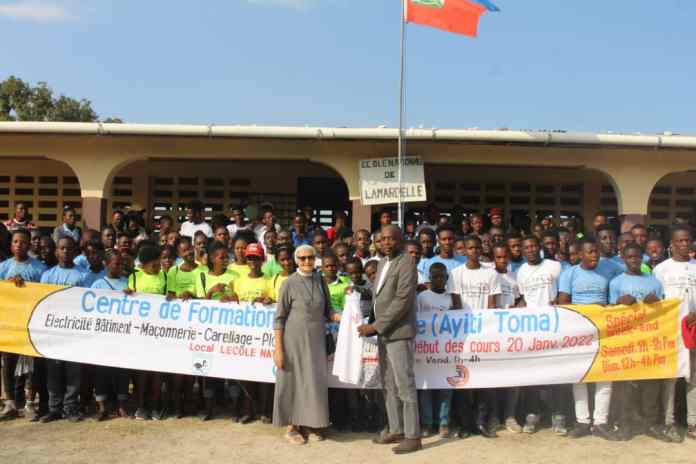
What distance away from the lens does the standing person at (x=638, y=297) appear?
552cm

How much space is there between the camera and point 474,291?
5727 millimetres

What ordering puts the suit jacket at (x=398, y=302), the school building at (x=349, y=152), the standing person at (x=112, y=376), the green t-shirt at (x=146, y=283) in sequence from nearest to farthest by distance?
the suit jacket at (x=398, y=302)
the standing person at (x=112, y=376)
the green t-shirt at (x=146, y=283)
the school building at (x=349, y=152)

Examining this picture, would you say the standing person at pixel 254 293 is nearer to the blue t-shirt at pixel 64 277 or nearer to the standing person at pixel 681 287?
the blue t-shirt at pixel 64 277

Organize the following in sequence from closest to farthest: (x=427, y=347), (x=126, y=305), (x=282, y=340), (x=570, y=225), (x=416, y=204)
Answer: (x=282, y=340), (x=427, y=347), (x=126, y=305), (x=570, y=225), (x=416, y=204)

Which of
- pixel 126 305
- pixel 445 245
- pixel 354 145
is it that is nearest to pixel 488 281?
pixel 445 245

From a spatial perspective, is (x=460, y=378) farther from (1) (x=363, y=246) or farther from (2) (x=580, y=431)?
(1) (x=363, y=246)

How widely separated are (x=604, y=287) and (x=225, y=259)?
3.36 metres

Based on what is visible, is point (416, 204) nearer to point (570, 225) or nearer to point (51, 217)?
point (570, 225)

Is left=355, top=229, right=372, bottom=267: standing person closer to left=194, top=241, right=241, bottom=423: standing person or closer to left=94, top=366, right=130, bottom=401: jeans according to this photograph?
left=194, top=241, right=241, bottom=423: standing person

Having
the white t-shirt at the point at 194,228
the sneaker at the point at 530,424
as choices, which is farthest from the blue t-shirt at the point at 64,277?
the sneaker at the point at 530,424

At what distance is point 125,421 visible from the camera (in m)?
5.87

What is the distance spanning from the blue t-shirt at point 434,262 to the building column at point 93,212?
18.3 ft

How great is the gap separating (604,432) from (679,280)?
1.44 metres

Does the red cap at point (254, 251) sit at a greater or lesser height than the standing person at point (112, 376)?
greater
